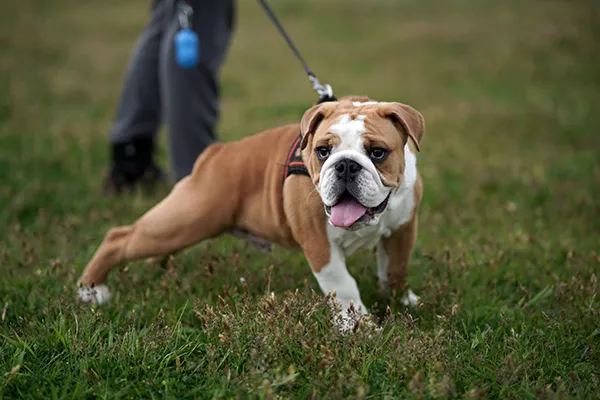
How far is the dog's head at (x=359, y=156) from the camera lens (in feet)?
9.94

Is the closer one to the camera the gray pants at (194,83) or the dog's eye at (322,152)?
the dog's eye at (322,152)

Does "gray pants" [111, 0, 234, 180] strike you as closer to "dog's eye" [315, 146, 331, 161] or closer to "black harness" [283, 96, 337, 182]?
"black harness" [283, 96, 337, 182]

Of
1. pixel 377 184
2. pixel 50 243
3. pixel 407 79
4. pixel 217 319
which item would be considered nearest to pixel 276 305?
pixel 217 319

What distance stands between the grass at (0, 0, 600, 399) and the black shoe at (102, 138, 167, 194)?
0.75 ft

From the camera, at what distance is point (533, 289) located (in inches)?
160

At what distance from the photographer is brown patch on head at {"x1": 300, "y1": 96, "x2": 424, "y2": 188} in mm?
3107

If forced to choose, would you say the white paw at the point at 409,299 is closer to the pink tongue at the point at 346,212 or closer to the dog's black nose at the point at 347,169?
the pink tongue at the point at 346,212

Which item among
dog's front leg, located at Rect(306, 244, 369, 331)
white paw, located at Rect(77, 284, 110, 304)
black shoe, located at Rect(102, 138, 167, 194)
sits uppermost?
dog's front leg, located at Rect(306, 244, 369, 331)

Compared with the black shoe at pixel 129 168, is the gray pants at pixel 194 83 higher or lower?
higher

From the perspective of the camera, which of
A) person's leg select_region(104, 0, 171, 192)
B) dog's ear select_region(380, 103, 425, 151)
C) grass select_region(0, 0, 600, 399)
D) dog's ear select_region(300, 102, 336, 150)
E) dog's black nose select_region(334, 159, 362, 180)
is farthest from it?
person's leg select_region(104, 0, 171, 192)

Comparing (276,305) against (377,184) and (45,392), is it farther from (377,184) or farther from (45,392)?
(45,392)

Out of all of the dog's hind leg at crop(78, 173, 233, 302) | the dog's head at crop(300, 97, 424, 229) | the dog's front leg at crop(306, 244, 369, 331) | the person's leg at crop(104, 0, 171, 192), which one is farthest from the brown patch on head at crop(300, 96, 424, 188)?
the person's leg at crop(104, 0, 171, 192)

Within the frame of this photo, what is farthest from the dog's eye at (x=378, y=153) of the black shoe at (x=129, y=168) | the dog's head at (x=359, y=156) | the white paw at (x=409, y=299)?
the black shoe at (x=129, y=168)

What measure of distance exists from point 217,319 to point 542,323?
64.6 inches
